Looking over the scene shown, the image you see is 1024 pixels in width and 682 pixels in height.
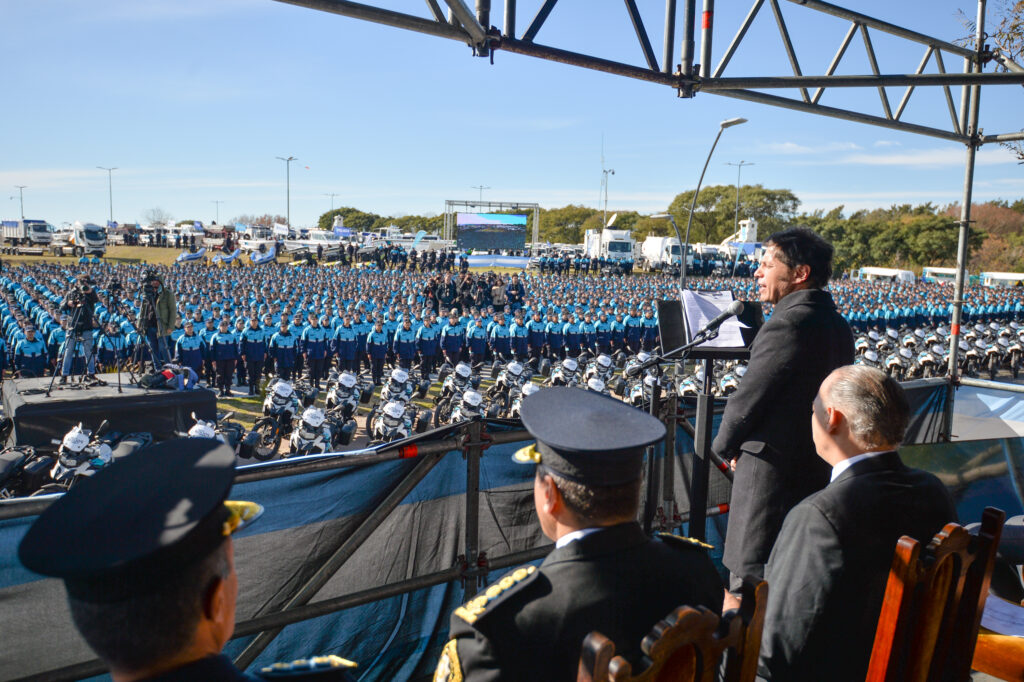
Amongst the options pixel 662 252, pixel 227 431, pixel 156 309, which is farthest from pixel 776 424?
pixel 662 252

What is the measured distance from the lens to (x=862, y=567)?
2.16 m

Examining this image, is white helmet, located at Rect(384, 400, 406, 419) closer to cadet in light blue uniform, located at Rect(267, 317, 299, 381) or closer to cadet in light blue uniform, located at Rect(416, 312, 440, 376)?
cadet in light blue uniform, located at Rect(267, 317, 299, 381)

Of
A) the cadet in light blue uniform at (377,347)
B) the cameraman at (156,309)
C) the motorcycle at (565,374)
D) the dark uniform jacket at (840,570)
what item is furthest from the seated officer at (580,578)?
the cadet in light blue uniform at (377,347)

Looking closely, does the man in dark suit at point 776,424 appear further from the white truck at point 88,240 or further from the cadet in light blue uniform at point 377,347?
the white truck at point 88,240

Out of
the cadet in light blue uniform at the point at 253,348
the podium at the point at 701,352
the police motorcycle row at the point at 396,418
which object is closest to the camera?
the podium at the point at 701,352

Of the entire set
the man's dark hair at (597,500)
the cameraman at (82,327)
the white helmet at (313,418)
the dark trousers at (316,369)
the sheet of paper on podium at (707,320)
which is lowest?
the dark trousers at (316,369)

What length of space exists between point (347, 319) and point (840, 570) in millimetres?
19319

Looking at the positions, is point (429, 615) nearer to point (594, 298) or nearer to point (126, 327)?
point (126, 327)

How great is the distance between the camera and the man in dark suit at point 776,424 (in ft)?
9.92

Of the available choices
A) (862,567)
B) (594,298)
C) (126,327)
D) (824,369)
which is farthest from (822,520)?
(594,298)

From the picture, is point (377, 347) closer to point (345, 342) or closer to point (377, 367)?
point (377, 367)

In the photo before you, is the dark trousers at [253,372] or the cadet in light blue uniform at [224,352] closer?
the cadet in light blue uniform at [224,352]

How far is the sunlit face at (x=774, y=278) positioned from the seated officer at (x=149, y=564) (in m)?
2.72

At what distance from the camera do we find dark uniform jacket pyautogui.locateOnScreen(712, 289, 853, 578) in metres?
3.02
